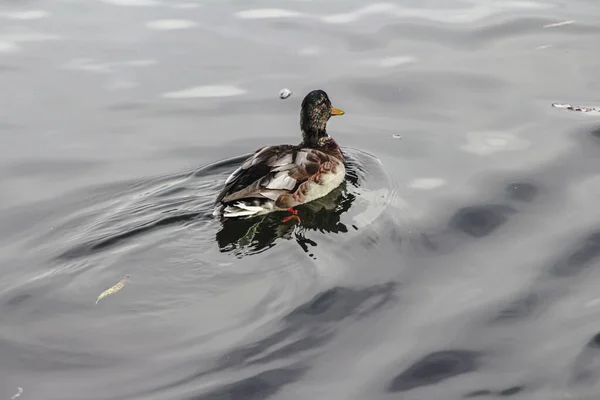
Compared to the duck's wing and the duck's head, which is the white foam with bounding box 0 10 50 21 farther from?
the duck's wing

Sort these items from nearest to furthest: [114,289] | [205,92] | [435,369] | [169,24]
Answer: [435,369] → [114,289] → [205,92] → [169,24]

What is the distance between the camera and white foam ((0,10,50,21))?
14747 millimetres

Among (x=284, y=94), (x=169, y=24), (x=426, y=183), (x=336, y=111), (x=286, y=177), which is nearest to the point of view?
(x=286, y=177)

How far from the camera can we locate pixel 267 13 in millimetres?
14641

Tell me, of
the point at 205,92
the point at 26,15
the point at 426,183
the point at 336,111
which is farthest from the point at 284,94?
the point at 26,15

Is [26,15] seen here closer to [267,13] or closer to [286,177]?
[267,13]

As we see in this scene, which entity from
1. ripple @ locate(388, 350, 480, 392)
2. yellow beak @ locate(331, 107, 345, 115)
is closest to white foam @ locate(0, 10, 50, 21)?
yellow beak @ locate(331, 107, 345, 115)

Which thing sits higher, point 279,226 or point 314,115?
point 314,115

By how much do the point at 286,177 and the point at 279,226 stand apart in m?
0.67

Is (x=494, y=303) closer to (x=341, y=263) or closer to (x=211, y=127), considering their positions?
(x=341, y=263)

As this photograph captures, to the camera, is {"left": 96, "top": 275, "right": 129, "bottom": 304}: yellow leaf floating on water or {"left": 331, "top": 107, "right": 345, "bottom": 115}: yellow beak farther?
{"left": 331, "top": 107, "right": 345, "bottom": 115}: yellow beak

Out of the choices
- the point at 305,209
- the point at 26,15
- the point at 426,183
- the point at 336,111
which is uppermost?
the point at 26,15

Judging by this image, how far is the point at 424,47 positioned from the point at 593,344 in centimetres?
781

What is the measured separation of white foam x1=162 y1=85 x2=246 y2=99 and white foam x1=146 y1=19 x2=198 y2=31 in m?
2.68
